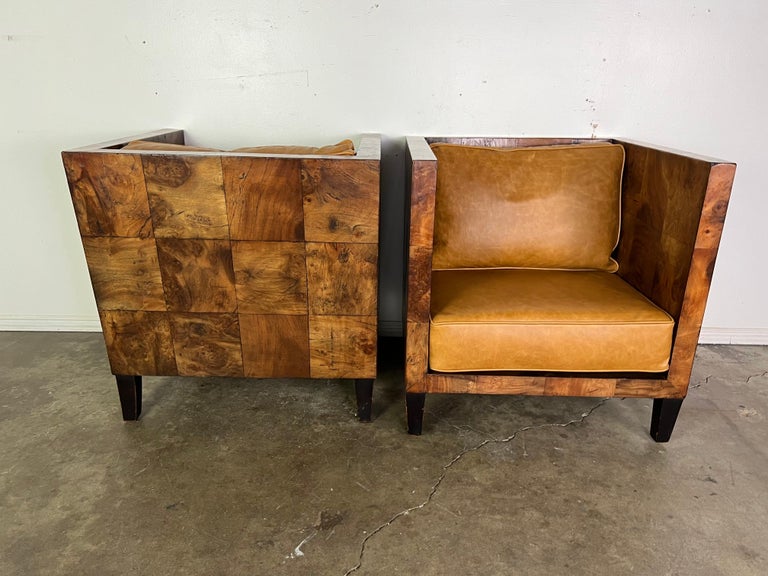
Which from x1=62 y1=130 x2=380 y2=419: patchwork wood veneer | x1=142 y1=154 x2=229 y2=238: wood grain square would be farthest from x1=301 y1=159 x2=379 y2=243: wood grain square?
x1=142 y1=154 x2=229 y2=238: wood grain square

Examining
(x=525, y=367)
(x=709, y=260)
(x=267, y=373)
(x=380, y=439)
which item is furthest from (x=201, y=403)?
(x=709, y=260)

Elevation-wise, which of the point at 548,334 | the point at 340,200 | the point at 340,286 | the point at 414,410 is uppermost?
the point at 340,200

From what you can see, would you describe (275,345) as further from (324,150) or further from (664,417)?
(664,417)

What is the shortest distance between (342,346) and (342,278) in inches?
7.8

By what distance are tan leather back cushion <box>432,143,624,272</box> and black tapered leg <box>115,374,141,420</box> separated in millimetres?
950

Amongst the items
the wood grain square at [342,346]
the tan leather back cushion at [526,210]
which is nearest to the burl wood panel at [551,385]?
the wood grain square at [342,346]

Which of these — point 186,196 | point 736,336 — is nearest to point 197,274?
point 186,196

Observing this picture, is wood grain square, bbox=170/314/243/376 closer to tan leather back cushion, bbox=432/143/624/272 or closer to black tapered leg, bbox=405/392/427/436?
black tapered leg, bbox=405/392/427/436

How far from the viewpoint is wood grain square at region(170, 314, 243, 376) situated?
4.63 ft

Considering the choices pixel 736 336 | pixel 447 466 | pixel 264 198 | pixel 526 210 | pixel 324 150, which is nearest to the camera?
pixel 264 198

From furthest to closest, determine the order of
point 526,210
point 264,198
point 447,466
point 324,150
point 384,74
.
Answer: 1. point 384,74
2. point 526,210
3. point 324,150
4. point 447,466
5. point 264,198

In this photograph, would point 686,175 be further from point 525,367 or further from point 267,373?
point 267,373

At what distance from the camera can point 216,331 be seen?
1422mm

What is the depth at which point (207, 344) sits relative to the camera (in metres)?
1.44
